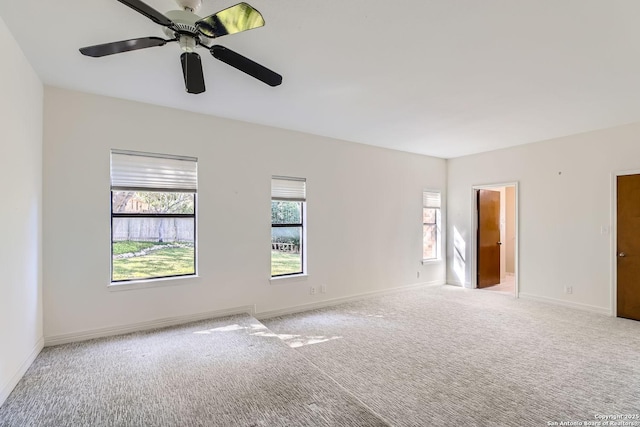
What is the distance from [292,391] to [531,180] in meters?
5.14

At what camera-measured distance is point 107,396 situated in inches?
88.6

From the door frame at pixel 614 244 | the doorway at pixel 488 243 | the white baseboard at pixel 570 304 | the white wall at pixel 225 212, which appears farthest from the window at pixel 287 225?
the door frame at pixel 614 244

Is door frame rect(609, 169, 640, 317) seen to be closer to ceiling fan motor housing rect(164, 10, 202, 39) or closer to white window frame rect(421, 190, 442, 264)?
white window frame rect(421, 190, 442, 264)

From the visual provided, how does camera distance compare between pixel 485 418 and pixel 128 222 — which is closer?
pixel 485 418

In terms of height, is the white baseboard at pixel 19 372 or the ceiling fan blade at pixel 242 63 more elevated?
the ceiling fan blade at pixel 242 63

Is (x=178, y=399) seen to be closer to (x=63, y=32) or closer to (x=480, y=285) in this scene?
(x=63, y=32)

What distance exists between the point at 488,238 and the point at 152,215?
20.0 ft

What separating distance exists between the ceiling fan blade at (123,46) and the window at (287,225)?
2655 mm

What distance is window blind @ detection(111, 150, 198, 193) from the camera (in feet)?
11.3

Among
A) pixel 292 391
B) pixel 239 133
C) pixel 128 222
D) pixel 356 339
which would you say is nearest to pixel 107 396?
pixel 292 391

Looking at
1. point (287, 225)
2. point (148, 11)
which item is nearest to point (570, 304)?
point (287, 225)

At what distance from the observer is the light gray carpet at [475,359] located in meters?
2.29

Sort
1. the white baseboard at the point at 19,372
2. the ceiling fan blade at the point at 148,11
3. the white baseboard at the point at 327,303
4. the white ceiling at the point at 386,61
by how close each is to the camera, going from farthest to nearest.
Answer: the white baseboard at the point at 327,303 → the white baseboard at the point at 19,372 → the white ceiling at the point at 386,61 → the ceiling fan blade at the point at 148,11

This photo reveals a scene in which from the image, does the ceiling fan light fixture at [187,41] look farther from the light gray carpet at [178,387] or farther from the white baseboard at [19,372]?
the white baseboard at [19,372]
